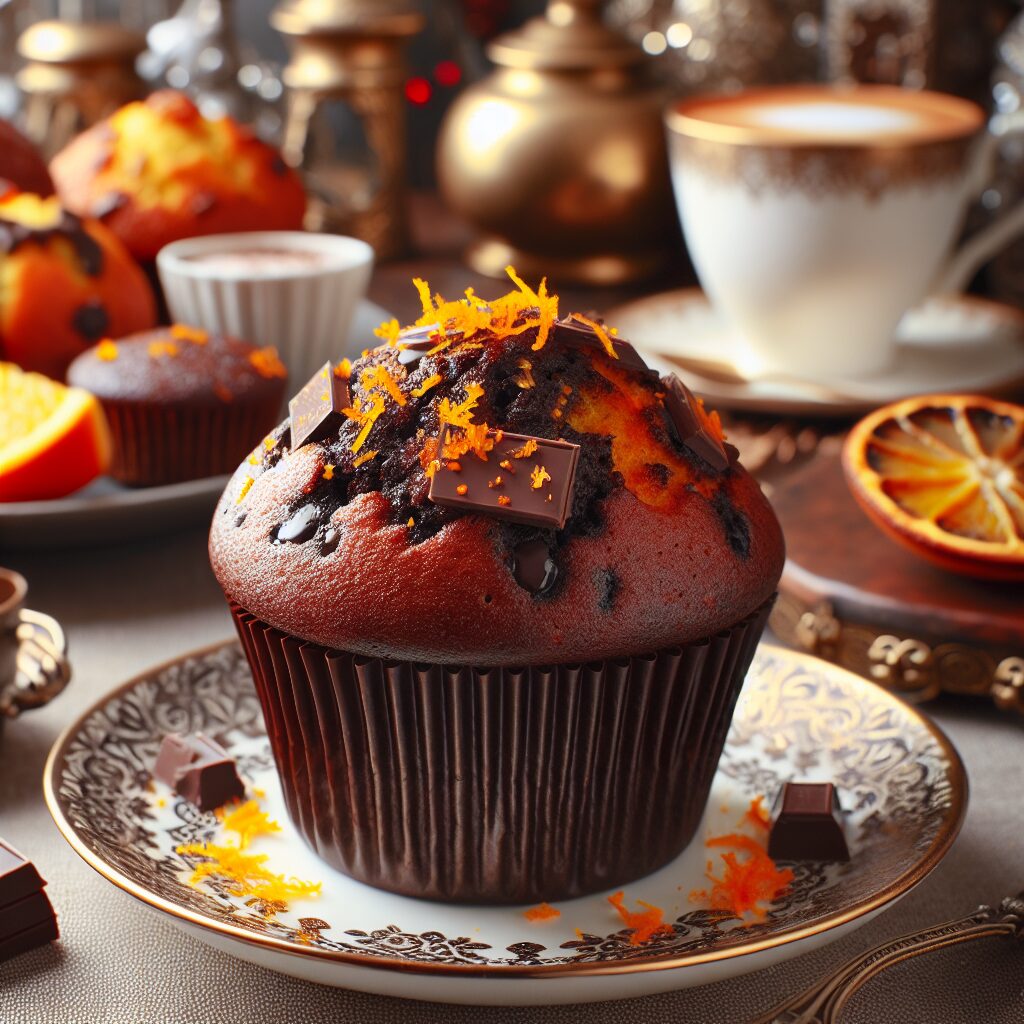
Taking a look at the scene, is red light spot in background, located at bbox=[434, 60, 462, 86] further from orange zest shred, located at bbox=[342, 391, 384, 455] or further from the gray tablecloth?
orange zest shred, located at bbox=[342, 391, 384, 455]

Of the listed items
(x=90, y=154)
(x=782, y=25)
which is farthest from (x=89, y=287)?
(x=782, y=25)

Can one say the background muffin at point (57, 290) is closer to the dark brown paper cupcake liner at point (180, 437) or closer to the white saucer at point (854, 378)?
the dark brown paper cupcake liner at point (180, 437)

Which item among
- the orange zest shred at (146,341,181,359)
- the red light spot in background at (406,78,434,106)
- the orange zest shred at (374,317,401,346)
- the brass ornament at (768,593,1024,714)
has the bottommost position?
the brass ornament at (768,593,1024,714)

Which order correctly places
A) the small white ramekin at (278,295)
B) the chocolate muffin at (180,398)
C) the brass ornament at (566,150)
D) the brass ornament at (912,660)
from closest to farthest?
the brass ornament at (912,660) → the chocolate muffin at (180,398) → the small white ramekin at (278,295) → the brass ornament at (566,150)

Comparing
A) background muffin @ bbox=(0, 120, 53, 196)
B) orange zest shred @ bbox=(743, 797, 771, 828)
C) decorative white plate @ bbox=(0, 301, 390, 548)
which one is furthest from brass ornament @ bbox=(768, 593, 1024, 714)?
background muffin @ bbox=(0, 120, 53, 196)

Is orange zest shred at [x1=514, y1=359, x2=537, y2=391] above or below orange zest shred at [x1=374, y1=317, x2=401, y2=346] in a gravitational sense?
below

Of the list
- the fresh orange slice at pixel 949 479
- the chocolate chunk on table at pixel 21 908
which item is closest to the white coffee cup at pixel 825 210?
the fresh orange slice at pixel 949 479
